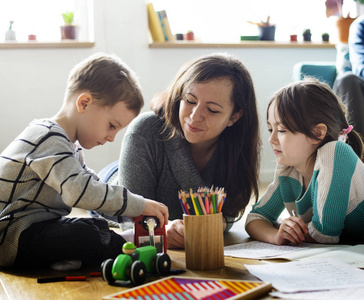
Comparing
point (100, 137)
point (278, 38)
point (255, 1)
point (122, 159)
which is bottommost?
point (122, 159)

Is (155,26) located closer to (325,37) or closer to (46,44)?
(46,44)

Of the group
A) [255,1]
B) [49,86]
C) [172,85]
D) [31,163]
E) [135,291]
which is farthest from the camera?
[255,1]

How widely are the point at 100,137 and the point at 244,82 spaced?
1.68ft

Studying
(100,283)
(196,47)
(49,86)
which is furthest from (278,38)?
(100,283)

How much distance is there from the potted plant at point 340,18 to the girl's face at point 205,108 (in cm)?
239

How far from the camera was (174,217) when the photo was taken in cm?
183

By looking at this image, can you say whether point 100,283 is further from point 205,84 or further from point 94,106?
point 205,84

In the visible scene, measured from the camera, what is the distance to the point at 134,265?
1.08 m

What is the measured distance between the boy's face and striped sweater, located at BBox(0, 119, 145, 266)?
83 mm

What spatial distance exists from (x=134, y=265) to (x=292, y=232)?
1.90 feet

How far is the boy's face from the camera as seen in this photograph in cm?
140

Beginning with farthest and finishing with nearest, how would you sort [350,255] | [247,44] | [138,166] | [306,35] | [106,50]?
[306,35] < [247,44] < [106,50] < [138,166] < [350,255]

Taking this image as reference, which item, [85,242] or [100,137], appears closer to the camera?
[85,242]

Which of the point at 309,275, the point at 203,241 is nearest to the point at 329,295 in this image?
the point at 309,275
